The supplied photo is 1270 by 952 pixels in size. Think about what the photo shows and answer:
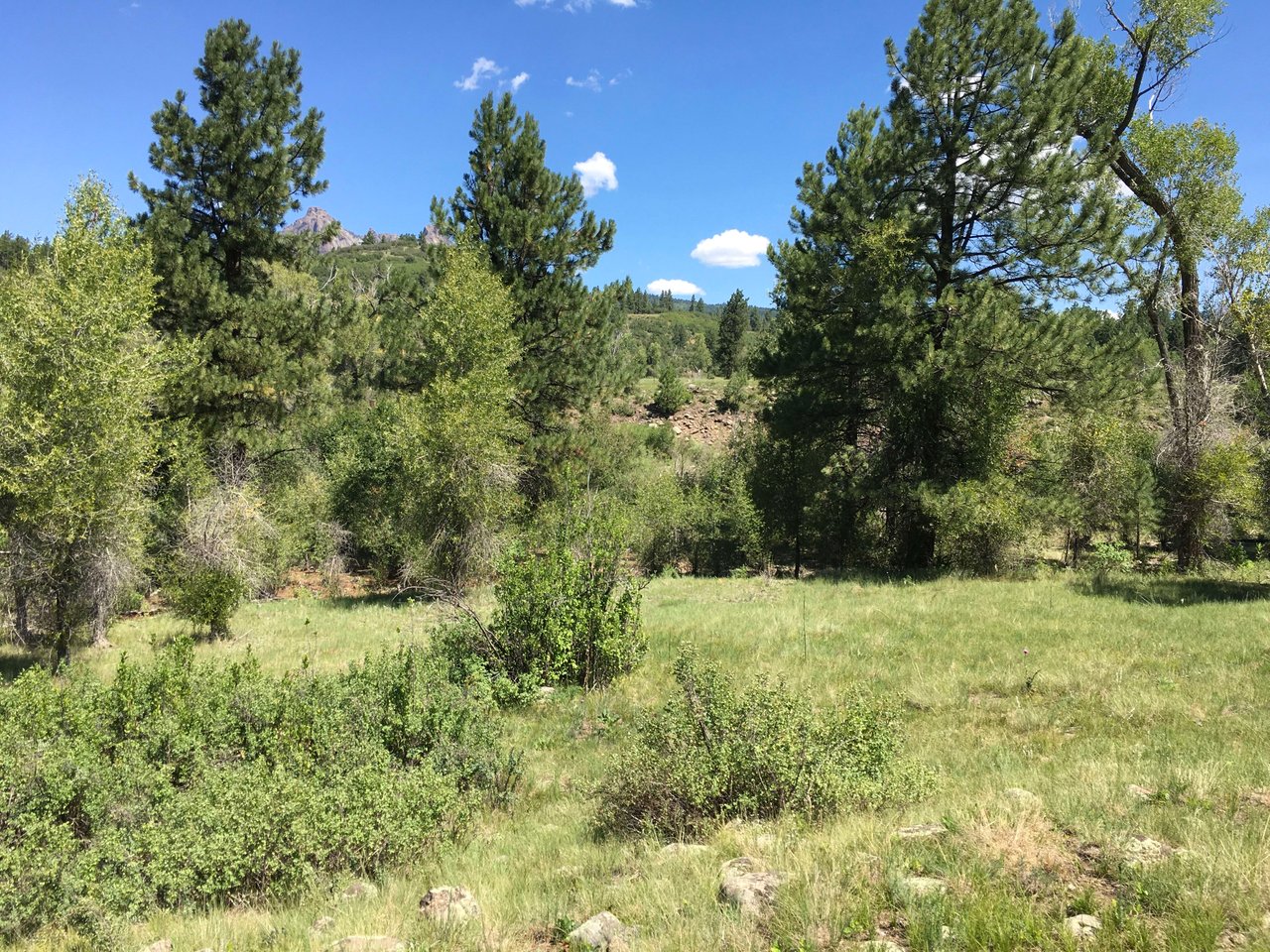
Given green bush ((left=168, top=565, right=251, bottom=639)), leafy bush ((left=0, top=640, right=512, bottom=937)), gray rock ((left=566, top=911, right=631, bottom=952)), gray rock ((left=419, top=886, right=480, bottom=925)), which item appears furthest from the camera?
green bush ((left=168, top=565, right=251, bottom=639))

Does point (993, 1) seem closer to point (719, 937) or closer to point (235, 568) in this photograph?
point (719, 937)

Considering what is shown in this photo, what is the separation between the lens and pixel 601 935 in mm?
3684

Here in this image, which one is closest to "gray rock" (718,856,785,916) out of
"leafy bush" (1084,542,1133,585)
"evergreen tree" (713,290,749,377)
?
"leafy bush" (1084,542,1133,585)

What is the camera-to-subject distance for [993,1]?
15.3 m

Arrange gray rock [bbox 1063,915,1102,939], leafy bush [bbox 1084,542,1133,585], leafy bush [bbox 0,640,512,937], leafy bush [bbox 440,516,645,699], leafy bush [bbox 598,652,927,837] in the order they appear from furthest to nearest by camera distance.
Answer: leafy bush [bbox 1084,542,1133,585] → leafy bush [bbox 440,516,645,699] → leafy bush [bbox 598,652,927,837] → leafy bush [bbox 0,640,512,937] → gray rock [bbox 1063,915,1102,939]

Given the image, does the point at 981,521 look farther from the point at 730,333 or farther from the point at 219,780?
the point at 730,333

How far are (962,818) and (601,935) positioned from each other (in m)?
2.43

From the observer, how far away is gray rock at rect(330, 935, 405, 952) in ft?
11.9

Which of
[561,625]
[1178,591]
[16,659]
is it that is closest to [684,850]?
Result: [561,625]

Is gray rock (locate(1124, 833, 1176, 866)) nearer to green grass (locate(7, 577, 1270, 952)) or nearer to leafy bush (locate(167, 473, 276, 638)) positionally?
green grass (locate(7, 577, 1270, 952))

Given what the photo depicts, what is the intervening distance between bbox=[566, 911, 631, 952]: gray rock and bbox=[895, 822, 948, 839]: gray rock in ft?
6.10

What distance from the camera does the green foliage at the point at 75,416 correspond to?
10828mm

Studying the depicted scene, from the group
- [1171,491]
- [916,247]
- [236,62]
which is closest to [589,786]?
[916,247]

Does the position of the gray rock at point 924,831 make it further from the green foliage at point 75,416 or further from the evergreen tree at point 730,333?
the evergreen tree at point 730,333
